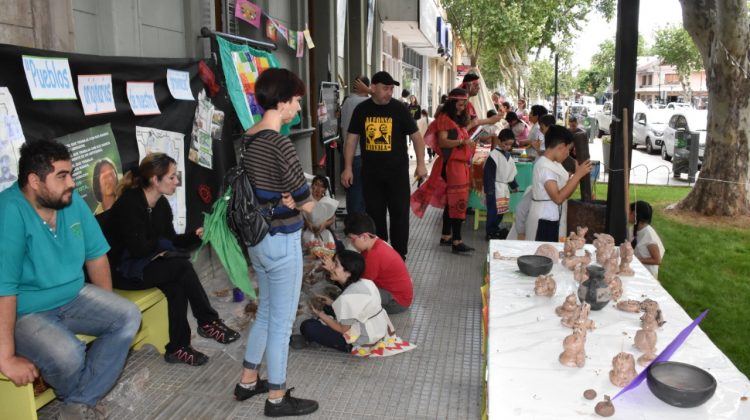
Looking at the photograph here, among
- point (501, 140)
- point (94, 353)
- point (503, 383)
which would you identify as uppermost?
point (501, 140)

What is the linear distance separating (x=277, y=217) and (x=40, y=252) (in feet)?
3.80

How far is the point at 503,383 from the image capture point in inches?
90.7

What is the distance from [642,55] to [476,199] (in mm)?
105417

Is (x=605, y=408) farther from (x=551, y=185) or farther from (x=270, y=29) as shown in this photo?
(x=270, y=29)

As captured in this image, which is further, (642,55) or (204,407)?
(642,55)

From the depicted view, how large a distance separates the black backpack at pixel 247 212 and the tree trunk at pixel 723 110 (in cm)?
819

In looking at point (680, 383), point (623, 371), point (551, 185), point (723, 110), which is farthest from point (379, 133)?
point (723, 110)

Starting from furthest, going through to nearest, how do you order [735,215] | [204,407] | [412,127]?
1. [735,215]
2. [412,127]
3. [204,407]

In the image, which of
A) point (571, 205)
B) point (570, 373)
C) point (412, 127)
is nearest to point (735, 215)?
point (571, 205)

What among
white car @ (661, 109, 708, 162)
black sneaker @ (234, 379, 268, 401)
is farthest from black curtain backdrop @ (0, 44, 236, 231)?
white car @ (661, 109, 708, 162)

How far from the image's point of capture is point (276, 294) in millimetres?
3195

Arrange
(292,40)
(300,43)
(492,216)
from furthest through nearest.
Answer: (300,43) < (292,40) < (492,216)

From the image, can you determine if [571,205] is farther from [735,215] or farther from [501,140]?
[735,215]

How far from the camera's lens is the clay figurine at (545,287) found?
3248mm
